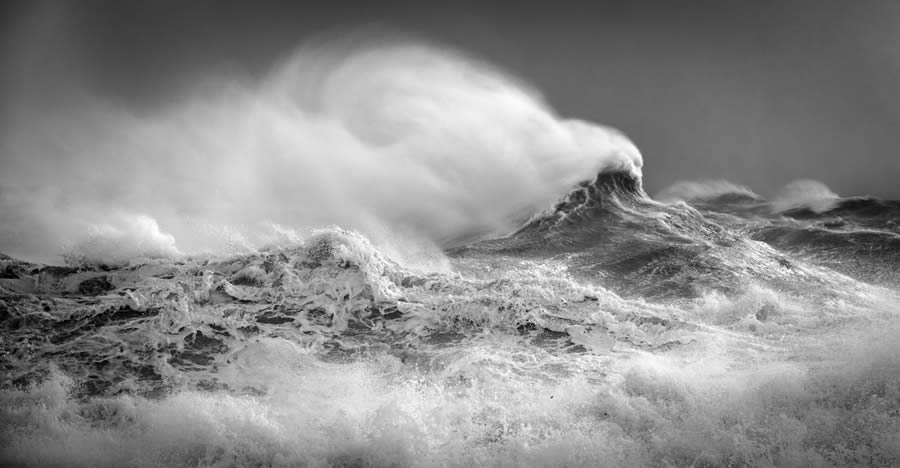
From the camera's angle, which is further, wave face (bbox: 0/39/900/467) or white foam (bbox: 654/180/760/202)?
white foam (bbox: 654/180/760/202)

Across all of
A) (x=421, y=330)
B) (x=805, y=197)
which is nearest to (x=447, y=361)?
(x=421, y=330)

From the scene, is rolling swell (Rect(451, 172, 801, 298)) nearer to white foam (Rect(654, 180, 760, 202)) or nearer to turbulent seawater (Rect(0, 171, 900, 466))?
turbulent seawater (Rect(0, 171, 900, 466))

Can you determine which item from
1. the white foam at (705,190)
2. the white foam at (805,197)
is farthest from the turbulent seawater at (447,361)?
the white foam at (705,190)

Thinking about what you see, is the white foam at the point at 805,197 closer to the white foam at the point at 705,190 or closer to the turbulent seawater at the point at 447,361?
the white foam at the point at 705,190

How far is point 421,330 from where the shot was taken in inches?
363

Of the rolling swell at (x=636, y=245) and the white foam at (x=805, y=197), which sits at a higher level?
the white foam at (x=805, y=197)

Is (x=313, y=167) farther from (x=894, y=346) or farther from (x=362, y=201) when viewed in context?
(x=894, y=346)

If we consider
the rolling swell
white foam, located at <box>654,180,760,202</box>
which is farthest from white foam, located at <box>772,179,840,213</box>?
the rolling swell

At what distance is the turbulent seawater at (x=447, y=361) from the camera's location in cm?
582

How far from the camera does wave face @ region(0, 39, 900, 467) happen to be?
5.91 m

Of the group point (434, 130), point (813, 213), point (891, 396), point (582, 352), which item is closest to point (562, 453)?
point (582, 352)

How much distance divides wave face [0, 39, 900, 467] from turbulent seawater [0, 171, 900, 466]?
4 centimetres

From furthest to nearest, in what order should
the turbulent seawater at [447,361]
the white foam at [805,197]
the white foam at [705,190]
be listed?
the white foam at [705,190] < the white foam at [805,197] < the turbulent seawater at [447,361]

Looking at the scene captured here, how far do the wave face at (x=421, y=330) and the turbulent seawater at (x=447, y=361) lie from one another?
0.04 m
